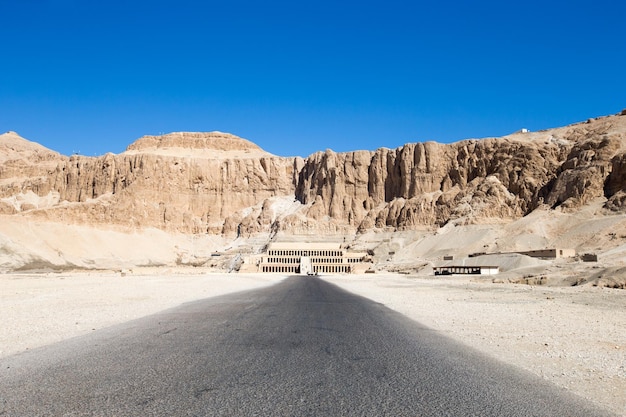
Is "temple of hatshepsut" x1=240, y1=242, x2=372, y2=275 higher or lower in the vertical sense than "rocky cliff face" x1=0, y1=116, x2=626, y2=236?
lower

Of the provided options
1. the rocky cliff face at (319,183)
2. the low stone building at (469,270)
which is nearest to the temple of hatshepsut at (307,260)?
the rocky cliff face at (319,183)

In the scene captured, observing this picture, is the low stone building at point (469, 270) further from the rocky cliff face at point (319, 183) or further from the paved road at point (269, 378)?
the paved road at point (269, 378)

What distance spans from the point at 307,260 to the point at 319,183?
3914 centimetres

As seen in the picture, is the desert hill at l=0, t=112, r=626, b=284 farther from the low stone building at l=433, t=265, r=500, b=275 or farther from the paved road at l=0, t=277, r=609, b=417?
the paved road at l=0, t=277, r=609, b=417

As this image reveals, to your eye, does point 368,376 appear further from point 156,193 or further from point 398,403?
point 156,193

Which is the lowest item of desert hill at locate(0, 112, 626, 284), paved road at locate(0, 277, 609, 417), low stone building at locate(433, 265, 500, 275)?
low stone building at locate(433, 265, 500, 275)

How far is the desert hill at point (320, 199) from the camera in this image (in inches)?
3287

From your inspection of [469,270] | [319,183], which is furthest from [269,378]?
[319,183]

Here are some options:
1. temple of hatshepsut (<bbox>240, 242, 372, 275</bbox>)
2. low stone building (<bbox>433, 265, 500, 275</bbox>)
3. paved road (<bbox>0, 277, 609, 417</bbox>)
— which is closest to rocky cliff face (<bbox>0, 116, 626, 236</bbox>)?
temple of hatshepsut (<bbox>240, 242, 372, 275</bbox>)

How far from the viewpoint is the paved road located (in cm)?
594

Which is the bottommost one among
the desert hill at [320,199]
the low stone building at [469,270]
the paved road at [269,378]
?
the low stone building at [469,270]

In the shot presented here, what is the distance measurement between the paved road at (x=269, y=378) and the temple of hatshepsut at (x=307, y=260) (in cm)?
8702

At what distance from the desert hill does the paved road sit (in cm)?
4885

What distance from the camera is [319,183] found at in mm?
146625
